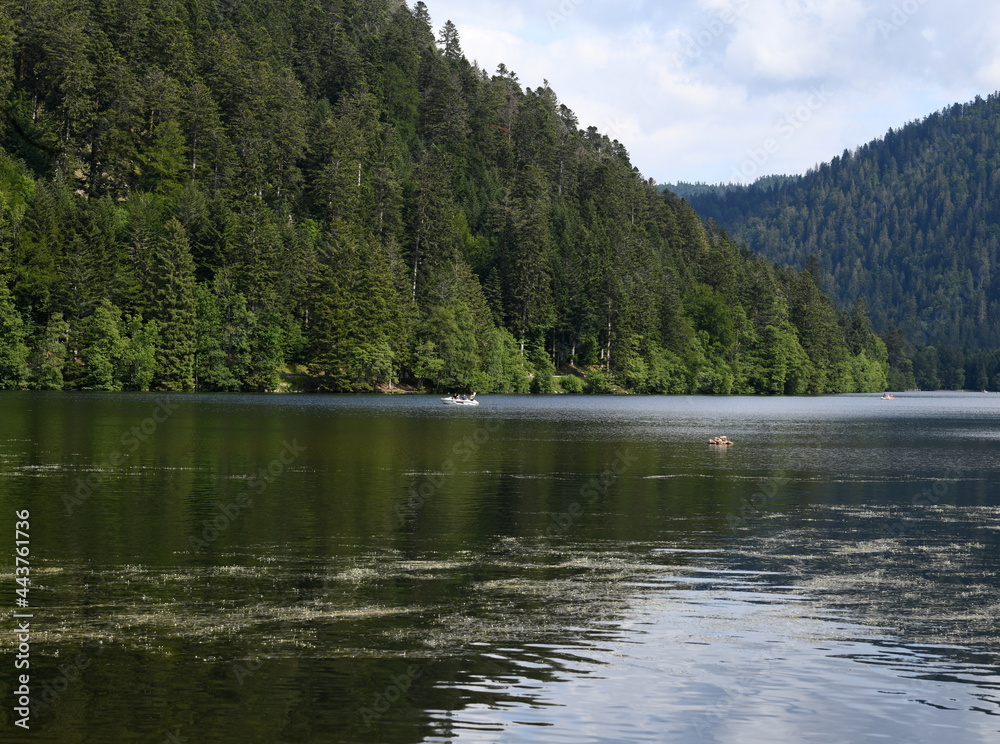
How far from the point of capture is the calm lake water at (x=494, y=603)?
616 inches

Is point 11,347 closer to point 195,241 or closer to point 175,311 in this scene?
point 175,311

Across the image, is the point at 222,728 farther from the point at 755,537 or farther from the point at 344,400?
the point at 344,400

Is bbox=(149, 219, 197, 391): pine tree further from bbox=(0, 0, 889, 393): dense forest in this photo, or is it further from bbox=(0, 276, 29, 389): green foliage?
bbox=(0, 276, 29, 389): green foliage

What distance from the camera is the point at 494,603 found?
73.8 feet

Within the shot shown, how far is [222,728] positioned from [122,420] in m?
68.1

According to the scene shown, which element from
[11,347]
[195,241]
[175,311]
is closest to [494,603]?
[11,347]

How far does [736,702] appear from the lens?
16500 mm

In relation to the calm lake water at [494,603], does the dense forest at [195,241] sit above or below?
above

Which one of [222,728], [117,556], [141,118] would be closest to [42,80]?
[141,118]

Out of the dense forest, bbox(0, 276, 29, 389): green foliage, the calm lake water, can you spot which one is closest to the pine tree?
the dense forest

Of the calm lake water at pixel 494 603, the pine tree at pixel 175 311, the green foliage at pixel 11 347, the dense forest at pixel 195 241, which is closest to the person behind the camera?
the calm lake water at pixel 494 603

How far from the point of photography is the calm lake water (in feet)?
51.4

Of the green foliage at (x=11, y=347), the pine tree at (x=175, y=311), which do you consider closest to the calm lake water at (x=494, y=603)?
the green foliage at (x=11, y=347)

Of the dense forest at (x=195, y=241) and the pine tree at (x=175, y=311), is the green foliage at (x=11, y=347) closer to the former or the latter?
the dense forest at (x=195, y=241)
